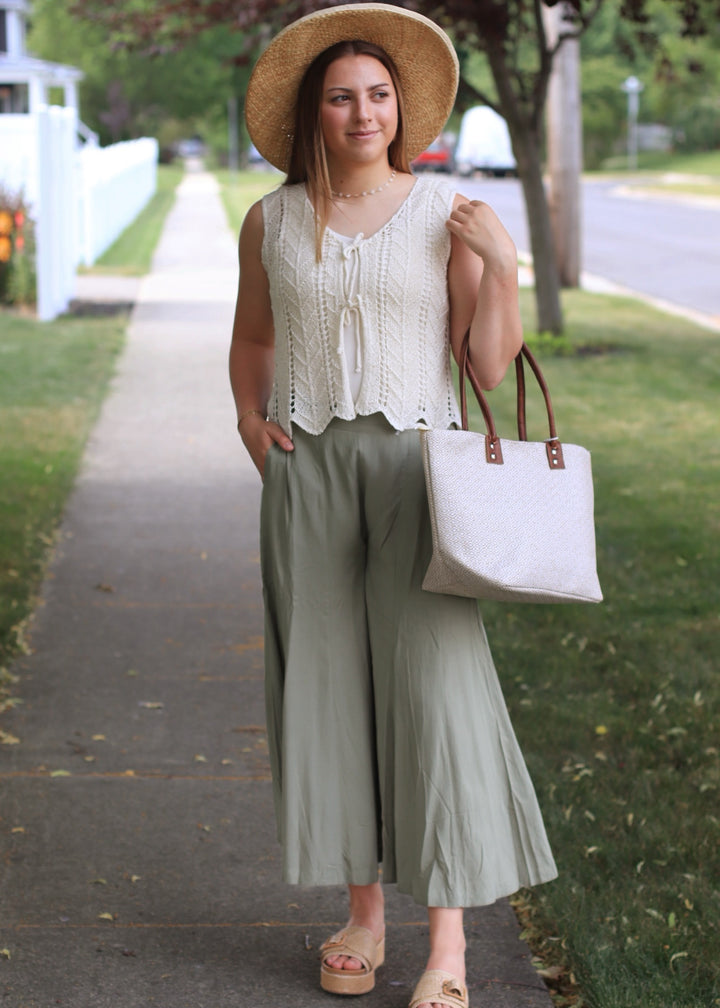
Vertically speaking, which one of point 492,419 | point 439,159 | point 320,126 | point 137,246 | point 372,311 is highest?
point 320,126

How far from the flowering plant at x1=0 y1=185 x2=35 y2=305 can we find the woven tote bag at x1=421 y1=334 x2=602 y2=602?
1114 centimetres

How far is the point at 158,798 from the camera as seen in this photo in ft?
12.7

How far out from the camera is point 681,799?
12.5 ft

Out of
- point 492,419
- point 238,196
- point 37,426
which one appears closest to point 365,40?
point 492,419

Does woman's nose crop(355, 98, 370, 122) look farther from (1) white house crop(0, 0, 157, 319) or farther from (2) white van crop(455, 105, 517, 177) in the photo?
(2) white van crop(455, 105, 517, 177)

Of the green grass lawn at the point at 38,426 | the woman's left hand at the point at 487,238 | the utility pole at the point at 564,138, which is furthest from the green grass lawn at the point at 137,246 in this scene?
the woman's left hand at the point at 487,238

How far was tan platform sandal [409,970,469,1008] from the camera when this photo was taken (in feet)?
9.02

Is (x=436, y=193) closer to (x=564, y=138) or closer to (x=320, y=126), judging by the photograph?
(x=320, y=126)

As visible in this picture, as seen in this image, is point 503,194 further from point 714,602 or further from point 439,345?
point 439,345

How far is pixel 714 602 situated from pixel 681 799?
181 centimetres

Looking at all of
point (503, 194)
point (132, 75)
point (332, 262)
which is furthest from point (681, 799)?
point (132, 75)

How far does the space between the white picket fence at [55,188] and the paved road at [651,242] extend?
257 inches

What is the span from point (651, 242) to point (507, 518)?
21.3 m

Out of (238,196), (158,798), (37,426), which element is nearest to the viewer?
(158,798)
